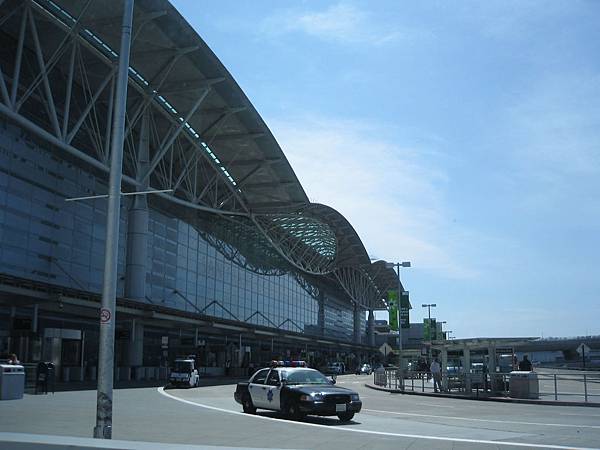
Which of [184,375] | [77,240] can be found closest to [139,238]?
[77,240]

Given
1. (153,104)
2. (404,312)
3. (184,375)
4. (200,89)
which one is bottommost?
(184,375)

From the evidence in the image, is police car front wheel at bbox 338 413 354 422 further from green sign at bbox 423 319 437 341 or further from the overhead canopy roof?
green sign at bbox 423 319 437 341

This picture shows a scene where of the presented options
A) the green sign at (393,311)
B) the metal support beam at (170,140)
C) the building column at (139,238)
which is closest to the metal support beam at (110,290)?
the metal support beam at (170,140)

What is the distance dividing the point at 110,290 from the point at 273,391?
8.19 metres

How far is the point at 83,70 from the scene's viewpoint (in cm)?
3862

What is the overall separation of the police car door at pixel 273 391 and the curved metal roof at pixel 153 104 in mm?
19606

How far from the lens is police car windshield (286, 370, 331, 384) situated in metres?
18.6

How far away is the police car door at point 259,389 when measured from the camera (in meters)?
18.9

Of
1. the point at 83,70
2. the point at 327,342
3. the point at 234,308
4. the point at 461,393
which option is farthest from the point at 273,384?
the point at 327,342

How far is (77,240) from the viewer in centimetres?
4056

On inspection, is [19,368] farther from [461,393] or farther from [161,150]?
[161,150]

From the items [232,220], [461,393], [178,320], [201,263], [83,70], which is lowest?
[461,393]

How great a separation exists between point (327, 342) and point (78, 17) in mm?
60911

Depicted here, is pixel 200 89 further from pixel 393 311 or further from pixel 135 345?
pixel 393 311
